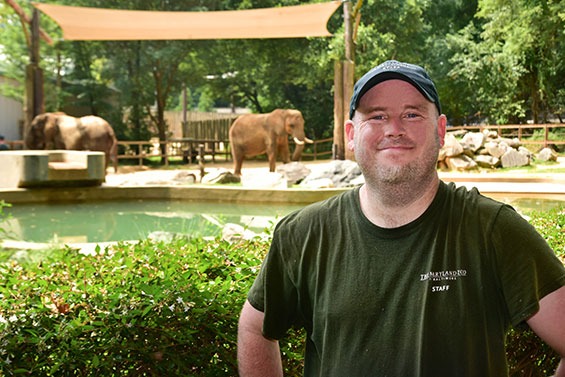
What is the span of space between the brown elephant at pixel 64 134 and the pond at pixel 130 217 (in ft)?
11.9

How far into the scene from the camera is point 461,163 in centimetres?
1048

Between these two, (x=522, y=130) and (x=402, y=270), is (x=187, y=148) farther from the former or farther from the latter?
(x=402, y=270)

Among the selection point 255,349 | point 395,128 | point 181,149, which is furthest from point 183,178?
point 395,128

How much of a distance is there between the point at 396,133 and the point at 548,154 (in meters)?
8.25

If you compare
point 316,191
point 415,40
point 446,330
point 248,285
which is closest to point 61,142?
point 316,191

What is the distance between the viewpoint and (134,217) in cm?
809

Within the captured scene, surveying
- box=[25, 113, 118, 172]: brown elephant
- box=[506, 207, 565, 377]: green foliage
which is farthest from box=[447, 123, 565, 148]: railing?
box=[506, 207, 565, 377]: green foliage

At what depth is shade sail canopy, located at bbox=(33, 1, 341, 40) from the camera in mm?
11977

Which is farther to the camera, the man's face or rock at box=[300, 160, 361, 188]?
rock at box=[300, 160, 361, 188]

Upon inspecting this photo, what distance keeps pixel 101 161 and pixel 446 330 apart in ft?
28.5

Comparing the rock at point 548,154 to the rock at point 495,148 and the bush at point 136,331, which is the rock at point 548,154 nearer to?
the rock at point 495,148

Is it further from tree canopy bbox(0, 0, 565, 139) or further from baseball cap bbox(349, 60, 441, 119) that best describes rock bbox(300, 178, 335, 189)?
baseball cap bbox(349, 60, 441, 119)

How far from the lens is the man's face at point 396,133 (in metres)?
1.25

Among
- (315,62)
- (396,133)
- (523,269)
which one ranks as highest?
(315,62)
